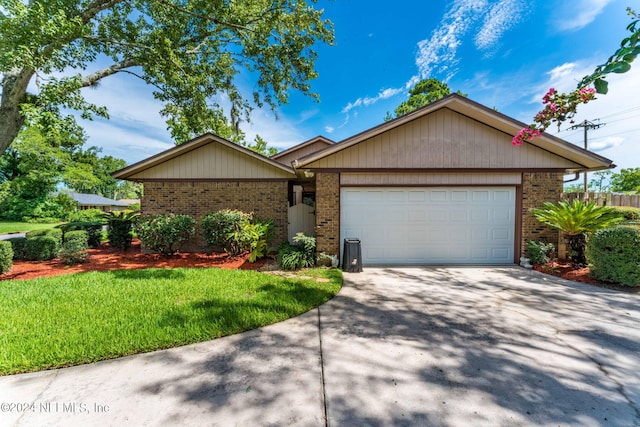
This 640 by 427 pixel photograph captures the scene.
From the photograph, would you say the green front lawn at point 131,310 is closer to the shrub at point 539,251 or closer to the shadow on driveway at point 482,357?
the shadow on driveway at point 482,357

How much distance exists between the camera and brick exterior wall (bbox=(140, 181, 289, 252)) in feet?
29.7

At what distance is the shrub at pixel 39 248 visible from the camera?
25.7ft

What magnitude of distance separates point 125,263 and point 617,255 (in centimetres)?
1214

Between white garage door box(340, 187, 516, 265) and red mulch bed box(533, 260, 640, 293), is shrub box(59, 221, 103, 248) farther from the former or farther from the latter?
red mulch bed box(533, 260, 640, 293)

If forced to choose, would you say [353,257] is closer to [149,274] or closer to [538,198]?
[149,274]

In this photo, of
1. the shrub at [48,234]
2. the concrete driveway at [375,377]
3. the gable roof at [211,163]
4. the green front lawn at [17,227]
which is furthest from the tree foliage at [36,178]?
the concrete driveway at [375,377]

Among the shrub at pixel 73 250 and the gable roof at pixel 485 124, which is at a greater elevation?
the gable roof at pixel 485 124

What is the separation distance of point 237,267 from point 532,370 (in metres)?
6.51

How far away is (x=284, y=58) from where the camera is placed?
9547 millimetres

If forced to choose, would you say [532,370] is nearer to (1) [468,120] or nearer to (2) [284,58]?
(1) [468,120]

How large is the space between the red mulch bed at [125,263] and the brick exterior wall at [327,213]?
2.04 metres

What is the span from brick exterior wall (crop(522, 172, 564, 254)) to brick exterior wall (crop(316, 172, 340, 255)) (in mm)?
5183

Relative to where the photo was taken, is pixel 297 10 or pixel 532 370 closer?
pixel 532 370

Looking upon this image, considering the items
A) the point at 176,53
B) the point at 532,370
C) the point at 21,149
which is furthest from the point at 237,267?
the point at 21,149
